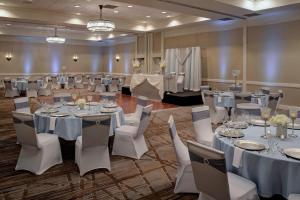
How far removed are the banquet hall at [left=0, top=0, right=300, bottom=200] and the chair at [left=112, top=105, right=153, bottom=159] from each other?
0.02m

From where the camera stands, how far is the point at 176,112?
8695mm

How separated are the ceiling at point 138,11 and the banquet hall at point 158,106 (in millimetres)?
42

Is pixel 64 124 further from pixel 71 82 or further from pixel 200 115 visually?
pixel 71 82

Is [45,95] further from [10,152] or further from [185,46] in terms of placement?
[10,152]

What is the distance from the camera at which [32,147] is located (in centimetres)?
382

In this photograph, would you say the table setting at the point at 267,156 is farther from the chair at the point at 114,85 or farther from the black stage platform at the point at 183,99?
the chair at the point at 114,85

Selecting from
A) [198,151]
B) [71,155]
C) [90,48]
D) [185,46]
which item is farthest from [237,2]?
[90,48]

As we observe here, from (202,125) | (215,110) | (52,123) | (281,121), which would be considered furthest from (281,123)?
(215,110)

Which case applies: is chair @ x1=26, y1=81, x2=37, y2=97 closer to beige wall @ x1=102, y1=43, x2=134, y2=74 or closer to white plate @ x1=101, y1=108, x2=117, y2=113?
beige wall @ x1=102, y1=43, x2=134, y2=74

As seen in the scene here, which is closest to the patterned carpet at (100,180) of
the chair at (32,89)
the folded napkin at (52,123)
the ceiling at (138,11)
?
the folded napkin at (52,123)

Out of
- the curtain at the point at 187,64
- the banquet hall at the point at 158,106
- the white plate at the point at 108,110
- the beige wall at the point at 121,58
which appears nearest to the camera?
the banquet hall at the point at 158,106

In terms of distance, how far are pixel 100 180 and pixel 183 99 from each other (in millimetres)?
6857

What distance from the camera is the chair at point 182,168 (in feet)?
10.0

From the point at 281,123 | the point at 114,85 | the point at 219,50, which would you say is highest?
the point at 219,50
